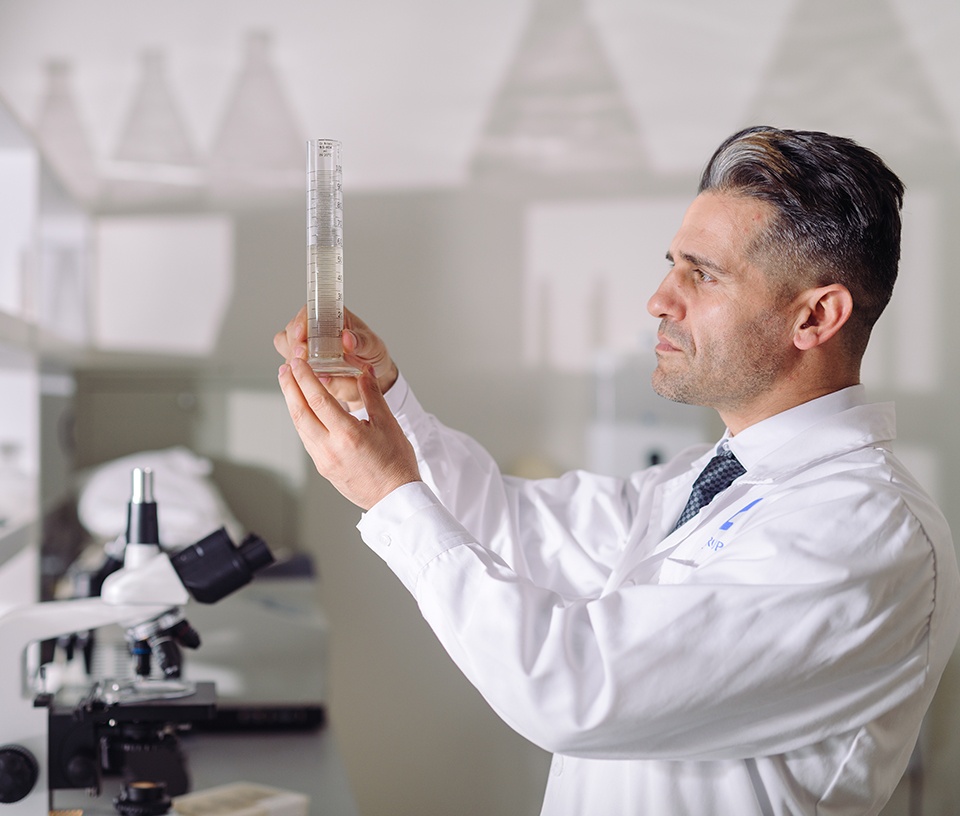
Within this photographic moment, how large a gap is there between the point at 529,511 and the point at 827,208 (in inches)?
24.0

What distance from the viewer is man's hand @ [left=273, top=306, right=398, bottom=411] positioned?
1201mm

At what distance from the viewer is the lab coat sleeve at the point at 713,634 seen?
0.94 meters

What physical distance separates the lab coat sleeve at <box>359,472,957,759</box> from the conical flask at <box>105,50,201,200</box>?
6.64 ft

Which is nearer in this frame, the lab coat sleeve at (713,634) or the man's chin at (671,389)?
the lab coat sleeve at (713,634)

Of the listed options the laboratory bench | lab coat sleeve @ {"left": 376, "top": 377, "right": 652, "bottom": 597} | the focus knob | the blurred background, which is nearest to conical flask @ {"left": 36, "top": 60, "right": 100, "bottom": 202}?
the blurred background

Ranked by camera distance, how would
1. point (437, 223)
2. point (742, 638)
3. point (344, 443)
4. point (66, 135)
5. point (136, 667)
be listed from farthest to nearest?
1. point (437, 223)
2. point (66, 135)
3. point (136, 667)
4. point (344, 443)
5. point (742, 638)

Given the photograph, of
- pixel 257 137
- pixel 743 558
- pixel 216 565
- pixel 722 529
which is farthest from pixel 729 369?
pixel 257 137

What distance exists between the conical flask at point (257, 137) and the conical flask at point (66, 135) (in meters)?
0.32

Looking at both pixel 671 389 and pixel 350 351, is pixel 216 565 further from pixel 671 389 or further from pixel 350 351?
pixel 671 389

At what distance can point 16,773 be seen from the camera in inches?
46.5

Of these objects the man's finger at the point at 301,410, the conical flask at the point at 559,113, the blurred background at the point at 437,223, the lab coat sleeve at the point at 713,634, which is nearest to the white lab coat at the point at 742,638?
the lab coat sleeve at the point at 713,634

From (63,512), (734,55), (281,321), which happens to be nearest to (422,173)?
(281,321)

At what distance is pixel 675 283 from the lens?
1264mm

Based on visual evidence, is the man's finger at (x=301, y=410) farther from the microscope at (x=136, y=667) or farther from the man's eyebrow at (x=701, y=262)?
the man's eyebrow at (x=701, y=262)
